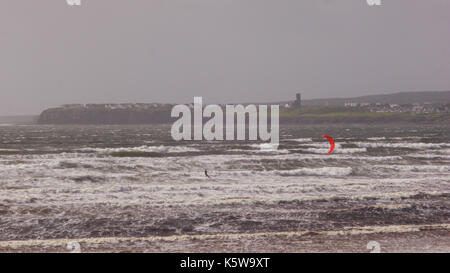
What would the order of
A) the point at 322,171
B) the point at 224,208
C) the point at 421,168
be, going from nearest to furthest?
the point at 224,208, the point at 322,171, the point at 421,168

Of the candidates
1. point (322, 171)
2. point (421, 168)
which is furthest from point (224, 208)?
point (421, 168)

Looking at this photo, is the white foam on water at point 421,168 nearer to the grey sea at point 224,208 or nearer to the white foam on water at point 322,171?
the grey sea at point 224,208

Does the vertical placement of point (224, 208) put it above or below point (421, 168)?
above

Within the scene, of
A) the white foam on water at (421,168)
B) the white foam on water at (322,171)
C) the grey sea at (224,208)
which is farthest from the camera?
the white foam on water at (421,168)

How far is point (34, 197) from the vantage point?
15.8 metres

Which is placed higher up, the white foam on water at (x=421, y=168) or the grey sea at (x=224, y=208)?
the grey sea at (x=224, y=208)

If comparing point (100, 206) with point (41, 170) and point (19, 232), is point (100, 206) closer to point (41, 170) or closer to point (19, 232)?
point (19, 232)

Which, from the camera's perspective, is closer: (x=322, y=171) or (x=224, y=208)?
(x=224, y=208)

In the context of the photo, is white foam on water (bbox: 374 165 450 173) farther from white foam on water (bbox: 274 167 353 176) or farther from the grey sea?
white foam on water (bbox: 274 167 353 176)

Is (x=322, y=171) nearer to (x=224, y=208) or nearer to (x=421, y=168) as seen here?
(x=421, y=168)

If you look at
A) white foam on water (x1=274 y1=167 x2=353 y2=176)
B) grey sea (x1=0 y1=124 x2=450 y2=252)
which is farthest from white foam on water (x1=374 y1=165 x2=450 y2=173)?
white foam on water (x1=274 y1=167 x2=353 y2=176)

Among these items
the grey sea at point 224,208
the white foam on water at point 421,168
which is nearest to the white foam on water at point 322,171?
the grey sea at point 224,208
